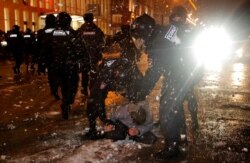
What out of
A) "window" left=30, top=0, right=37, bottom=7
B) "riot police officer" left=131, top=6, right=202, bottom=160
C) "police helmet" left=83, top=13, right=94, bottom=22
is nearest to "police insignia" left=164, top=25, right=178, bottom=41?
"riot police officer" left=131, top=6, right=202, bottom=160

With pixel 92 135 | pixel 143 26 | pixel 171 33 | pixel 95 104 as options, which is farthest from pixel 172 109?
pixel 92 135

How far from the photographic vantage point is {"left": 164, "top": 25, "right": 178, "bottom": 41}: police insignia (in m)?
5.57

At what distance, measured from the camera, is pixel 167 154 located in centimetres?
546

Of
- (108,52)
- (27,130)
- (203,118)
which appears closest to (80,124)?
(27,130)

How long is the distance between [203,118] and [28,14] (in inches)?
1270

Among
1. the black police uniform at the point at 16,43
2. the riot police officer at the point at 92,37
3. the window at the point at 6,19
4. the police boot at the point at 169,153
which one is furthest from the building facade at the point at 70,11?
the police boot at the point at 169,153

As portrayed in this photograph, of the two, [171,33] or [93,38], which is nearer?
[171,33]

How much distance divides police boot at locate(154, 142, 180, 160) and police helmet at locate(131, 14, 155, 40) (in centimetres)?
156

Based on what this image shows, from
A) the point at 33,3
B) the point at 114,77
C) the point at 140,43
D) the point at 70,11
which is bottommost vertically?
the point at 114,77

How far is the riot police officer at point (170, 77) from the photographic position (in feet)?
18.3

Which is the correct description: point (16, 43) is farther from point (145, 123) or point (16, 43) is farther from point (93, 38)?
point (145, 123)

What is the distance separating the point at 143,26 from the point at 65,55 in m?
2.90

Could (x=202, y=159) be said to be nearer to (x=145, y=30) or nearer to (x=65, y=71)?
(x=145, y=30)

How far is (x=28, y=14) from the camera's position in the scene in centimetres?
3759
